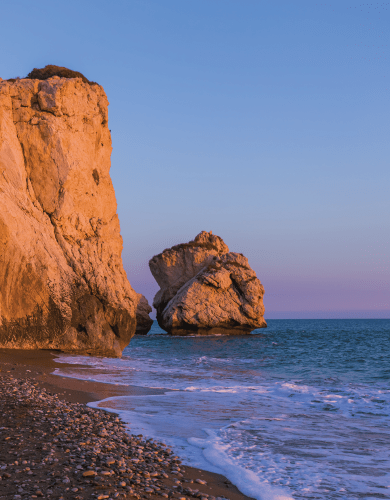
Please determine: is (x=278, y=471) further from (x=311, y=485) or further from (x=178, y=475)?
(x=178, y=475)

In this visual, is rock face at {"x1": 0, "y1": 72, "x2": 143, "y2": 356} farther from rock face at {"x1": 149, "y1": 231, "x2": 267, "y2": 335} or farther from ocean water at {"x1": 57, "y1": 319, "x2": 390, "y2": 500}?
rock face at {"x1": 149, "y1": 231, "x2": 267, "y2": 335}

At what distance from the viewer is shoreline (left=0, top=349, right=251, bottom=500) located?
4.76m

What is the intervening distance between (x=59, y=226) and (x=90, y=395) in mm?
11242

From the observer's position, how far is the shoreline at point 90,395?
4758 mm

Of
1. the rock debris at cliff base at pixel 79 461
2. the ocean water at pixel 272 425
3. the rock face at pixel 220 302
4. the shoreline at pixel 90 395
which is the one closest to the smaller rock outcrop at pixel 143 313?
the rock face at pixel 220 302

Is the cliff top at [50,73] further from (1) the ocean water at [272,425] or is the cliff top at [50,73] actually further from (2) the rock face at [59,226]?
(1) the ocean water at [272,425]

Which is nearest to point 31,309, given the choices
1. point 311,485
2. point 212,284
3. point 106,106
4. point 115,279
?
point 115,279

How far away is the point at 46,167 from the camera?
20359 millimetres

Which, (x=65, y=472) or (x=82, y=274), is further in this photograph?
(x=82, y=274)

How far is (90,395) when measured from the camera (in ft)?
36.7

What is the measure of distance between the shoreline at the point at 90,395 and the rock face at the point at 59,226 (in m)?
1.65

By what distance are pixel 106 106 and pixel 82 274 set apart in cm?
1048

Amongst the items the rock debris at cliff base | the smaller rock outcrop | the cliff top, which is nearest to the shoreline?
the rock debris at cliff base

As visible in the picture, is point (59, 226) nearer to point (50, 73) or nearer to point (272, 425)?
point (50, 73)
